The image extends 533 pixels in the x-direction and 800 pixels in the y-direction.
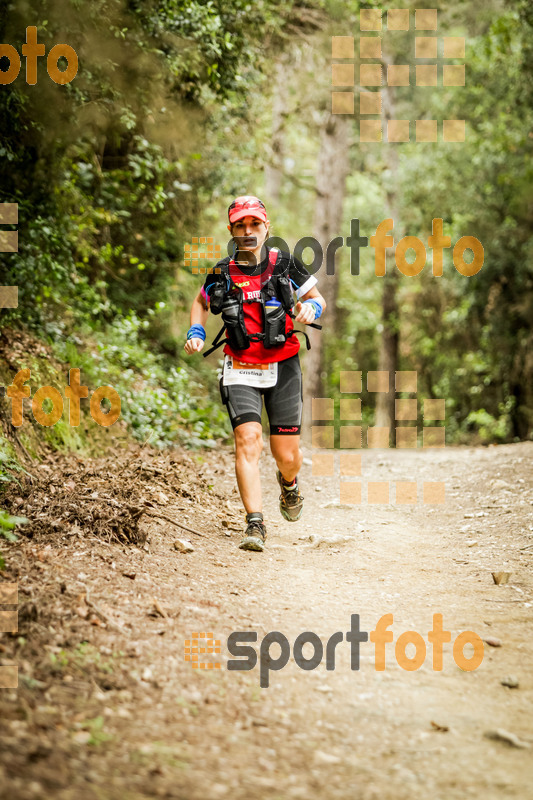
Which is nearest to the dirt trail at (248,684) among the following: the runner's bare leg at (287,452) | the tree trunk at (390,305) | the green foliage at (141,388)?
the runner's bare leg at (287,452)

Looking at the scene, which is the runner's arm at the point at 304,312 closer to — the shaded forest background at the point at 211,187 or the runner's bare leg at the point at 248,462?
the runner's bare leg at the point at 248,462

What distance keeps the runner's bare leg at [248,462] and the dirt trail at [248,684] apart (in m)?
0.41

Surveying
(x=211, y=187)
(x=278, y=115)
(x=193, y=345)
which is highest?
(x=278, y=115)

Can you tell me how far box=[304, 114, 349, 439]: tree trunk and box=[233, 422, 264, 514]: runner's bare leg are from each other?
41.4 ft

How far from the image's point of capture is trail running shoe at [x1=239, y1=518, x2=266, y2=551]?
5.25m

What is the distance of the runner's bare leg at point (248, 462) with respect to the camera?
17.6 ft

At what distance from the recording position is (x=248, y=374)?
218 inches

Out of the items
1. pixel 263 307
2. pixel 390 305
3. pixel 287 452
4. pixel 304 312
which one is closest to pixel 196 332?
pixel 263 307

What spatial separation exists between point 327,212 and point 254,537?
586 inches

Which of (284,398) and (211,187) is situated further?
(211,187)

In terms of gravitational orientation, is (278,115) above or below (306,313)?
above

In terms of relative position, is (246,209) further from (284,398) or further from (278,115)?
(278,115)

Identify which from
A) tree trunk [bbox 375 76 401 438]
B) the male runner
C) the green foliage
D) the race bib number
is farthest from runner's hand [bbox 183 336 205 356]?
tree trunk [bbox 375 76 401 438]

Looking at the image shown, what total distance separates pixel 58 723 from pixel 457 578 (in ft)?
10.7
